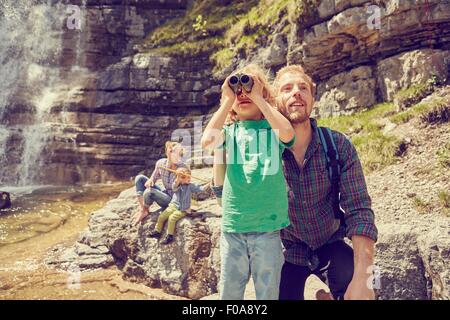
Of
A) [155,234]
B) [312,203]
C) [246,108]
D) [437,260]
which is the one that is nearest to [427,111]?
[437,260]

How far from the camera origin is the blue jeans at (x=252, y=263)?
2629mm

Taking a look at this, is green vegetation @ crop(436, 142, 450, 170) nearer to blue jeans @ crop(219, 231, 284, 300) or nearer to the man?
the man

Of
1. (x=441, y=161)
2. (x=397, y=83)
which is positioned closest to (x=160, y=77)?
(x=397, y=83)

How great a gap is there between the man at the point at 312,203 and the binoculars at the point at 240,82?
15.6 inches

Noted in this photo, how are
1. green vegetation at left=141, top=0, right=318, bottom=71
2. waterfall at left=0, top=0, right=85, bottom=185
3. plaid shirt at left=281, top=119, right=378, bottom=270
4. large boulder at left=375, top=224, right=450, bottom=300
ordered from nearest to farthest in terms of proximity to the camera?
plaid shirt at left=281, top=119, right=378, bottom=270 < large boulder at left=375, top=224, right=450, bottom=300 < green vegetation at left=141, top=0, right=318, bottom=71 < waterfall at left=0, top=0, right=85, bottom=185

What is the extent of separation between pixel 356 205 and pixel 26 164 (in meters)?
21.0

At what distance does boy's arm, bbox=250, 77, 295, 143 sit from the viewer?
2643 mm

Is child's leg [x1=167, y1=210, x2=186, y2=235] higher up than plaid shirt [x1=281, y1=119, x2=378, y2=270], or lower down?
lower down

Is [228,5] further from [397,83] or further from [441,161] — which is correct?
[441,161]

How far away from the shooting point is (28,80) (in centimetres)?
2247

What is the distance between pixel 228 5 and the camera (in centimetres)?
2319

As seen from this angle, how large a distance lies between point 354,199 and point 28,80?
968 inches

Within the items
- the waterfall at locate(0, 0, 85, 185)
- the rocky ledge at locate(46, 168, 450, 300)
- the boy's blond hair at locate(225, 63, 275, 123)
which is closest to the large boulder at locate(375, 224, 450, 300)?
the rocky ledge at locate(46, 168, 450, 300)

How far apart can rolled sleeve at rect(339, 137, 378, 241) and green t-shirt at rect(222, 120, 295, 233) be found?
474 mm
